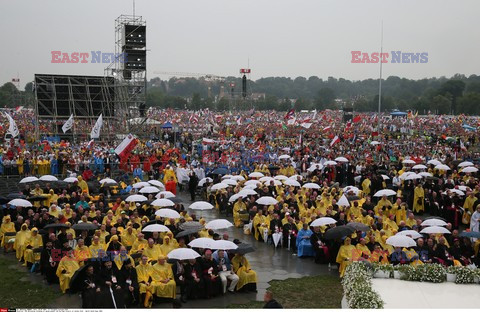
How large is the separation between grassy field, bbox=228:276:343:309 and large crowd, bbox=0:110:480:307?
62 centimetres

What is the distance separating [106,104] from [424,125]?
3051cm

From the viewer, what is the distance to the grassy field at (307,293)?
35.4ft

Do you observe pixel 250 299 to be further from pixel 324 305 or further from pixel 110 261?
pixel 110 261

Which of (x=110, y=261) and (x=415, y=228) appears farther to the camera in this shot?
(x=415, y=228)

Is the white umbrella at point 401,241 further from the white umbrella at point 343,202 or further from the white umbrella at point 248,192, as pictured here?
the white umbrella at point 248,192

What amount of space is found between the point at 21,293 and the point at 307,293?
6.22 m

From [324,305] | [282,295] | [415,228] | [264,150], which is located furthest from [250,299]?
[264,150]

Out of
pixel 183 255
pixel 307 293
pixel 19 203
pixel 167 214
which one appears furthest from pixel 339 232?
pixel 19 203

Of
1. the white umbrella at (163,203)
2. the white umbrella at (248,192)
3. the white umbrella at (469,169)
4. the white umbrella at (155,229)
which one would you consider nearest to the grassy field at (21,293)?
the white umbrella at (155,229)

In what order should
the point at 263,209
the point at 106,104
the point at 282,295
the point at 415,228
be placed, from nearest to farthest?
the point at 282,295 < the point at 415,228 < the point at 263,209 < the point at 106,104

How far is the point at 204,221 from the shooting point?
13836mm

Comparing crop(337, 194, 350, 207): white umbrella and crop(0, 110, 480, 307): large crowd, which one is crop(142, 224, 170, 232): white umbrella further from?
crop(337, 194, 350, 207): white umbrella

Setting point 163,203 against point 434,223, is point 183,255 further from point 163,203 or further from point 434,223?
point 434,223

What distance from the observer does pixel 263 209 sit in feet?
54.5
